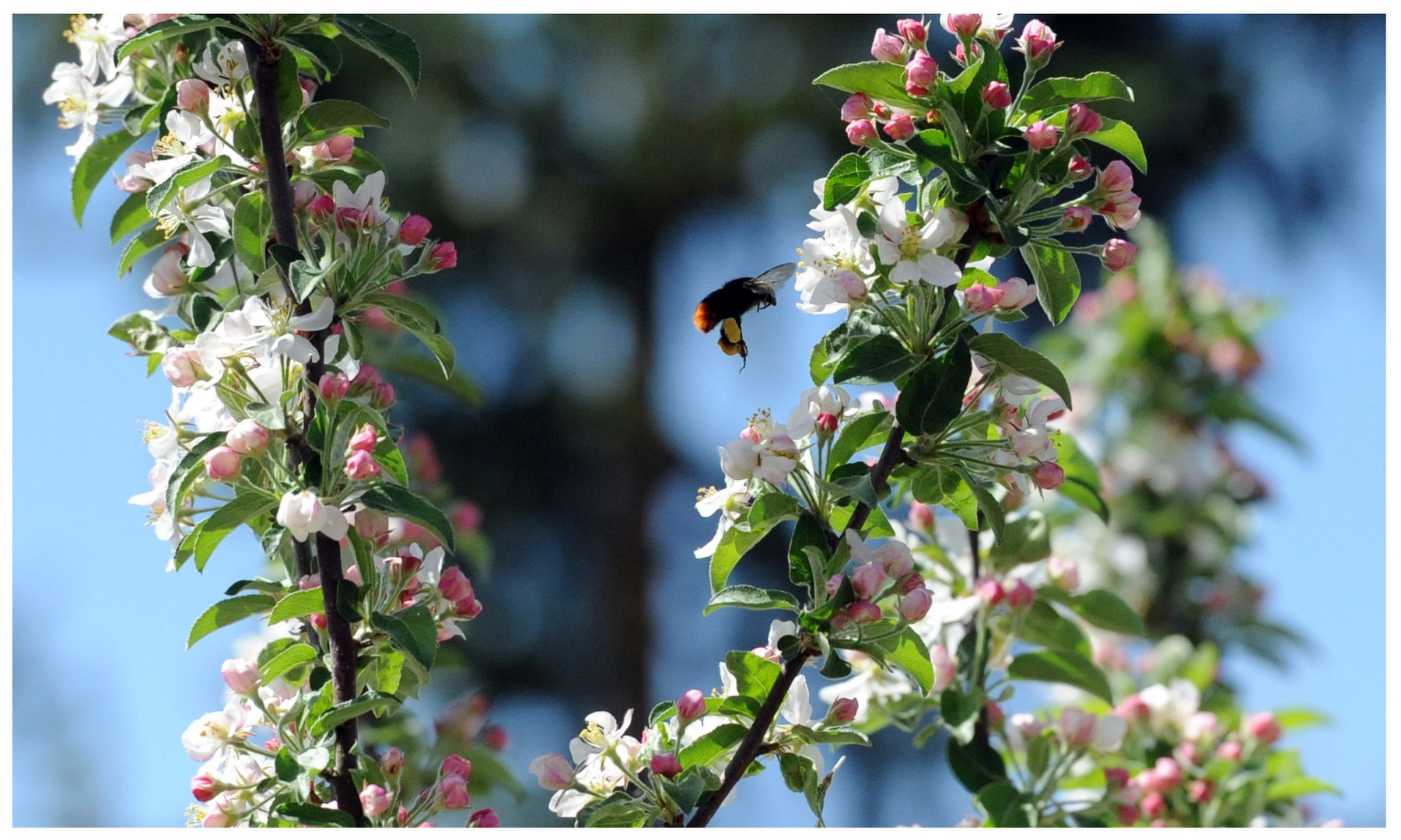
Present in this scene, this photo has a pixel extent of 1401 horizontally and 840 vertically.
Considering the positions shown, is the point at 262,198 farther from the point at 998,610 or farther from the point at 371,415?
the point at 998,610

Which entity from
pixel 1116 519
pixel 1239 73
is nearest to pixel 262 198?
pixel 1116 519

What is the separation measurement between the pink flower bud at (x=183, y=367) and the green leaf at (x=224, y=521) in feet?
0.41

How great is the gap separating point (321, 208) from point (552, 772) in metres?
0.61

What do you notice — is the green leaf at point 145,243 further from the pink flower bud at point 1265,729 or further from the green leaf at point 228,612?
the pink flower bud at point 1265,729

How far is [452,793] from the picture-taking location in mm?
1377

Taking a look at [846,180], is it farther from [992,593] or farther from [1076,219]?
[992,593]

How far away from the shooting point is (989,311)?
4.41ft

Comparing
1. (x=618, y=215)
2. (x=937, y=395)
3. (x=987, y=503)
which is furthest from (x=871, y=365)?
(x=618, y=215)

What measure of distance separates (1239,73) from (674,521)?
3.93m

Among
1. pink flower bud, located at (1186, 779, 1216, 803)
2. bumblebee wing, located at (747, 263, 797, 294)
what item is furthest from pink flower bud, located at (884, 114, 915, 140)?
pink flower bud, located at (1186, 779, 1216, 803)

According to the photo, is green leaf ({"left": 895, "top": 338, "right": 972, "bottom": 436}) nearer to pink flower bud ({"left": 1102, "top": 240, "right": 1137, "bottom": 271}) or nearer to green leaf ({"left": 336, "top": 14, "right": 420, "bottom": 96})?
pink flower bud ({"left": 1102, "top": 240, "right": 1137, "bottom": 271})

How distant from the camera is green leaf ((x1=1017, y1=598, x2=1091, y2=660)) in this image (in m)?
1.95

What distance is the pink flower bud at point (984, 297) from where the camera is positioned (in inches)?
52.6

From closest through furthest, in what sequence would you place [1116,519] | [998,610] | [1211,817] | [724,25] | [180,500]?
1. [180,500]
2. [998,610]
3. [1211,817]
4. [1116,519]
5. [724,25]
